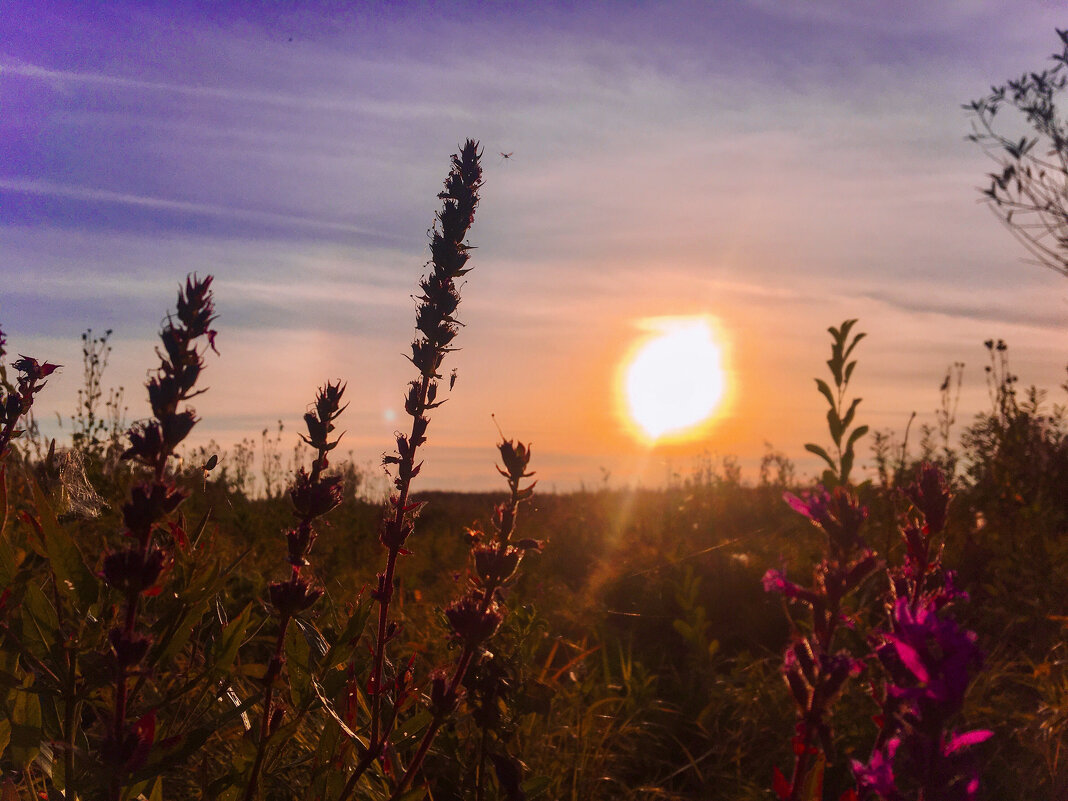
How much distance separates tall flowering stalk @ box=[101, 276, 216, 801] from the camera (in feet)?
3.78

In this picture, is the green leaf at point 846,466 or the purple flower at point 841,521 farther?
the green leaf at point 846,466

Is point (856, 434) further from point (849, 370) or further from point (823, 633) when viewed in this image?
point (823, 633)

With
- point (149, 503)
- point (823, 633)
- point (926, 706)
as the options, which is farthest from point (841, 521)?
point (149, 503)

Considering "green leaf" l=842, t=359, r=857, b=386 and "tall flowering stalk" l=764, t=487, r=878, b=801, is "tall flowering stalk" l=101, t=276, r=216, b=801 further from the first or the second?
"green leaf" l=842, t=359, r=857, b=386

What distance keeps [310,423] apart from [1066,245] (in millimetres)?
7463

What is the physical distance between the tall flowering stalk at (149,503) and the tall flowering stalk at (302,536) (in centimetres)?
27

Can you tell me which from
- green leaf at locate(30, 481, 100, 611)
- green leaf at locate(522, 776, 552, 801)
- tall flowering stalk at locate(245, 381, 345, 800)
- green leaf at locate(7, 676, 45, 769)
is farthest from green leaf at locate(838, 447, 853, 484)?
green leaf at locate(7, 676, 45, 769)

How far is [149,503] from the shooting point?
1.15 m

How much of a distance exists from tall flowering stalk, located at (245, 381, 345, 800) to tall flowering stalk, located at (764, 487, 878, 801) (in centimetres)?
83

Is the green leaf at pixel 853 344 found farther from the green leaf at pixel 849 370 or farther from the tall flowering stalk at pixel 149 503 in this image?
the tall flowering stalk at pixel 149 503

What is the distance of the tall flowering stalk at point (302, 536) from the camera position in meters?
1.51

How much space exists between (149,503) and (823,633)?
941 millimetres

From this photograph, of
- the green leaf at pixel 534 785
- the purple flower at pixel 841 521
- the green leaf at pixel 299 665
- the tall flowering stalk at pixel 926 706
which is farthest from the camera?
the green leaf at pixel 534 785

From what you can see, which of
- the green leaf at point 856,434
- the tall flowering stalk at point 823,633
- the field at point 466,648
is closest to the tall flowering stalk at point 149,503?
the field at point 466,648
